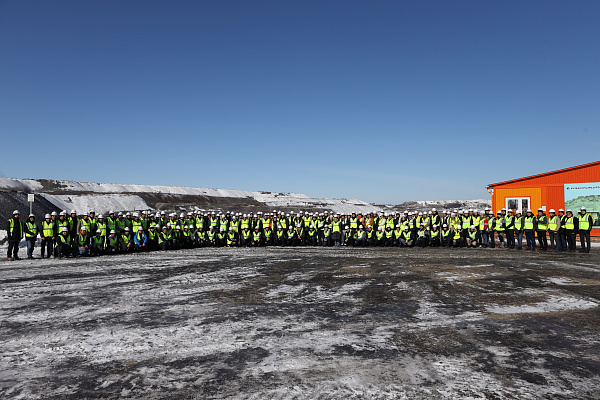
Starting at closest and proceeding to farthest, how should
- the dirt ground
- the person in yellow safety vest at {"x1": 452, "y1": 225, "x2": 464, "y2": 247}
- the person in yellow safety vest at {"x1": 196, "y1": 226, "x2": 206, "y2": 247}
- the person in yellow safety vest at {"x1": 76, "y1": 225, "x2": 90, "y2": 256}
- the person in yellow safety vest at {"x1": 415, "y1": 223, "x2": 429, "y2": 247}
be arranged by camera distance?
the dirt ground
the person in yellow safety vest at {"x1": 76, "y1": 225, "x2": 90, "y2": 256}
the person in yellow safety vest at {"x1": 452, "y1": 225, "x2": 464, "y2": 247}
the person in yellow safety vest at {"x1": 415, "y1": 223, "x2": 429, "y2": 247}
the person in yellow safety vest at {"x1": 196, "y1": 226, "x2": 206, "y2": 247}

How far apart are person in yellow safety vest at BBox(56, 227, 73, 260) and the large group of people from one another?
0.03 m

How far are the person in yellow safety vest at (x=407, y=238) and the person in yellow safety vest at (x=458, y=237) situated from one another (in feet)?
5.68

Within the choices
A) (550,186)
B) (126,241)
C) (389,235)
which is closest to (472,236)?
(389,235)

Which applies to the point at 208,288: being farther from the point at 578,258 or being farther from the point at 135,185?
the point at 135,185

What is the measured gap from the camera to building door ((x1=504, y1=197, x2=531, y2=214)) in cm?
2105

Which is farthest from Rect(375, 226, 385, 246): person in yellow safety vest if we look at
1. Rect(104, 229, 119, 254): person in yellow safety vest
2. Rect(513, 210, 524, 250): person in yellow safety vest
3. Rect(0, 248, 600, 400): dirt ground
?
Rect(104, 229, 119, 254): person in yellow safety vest

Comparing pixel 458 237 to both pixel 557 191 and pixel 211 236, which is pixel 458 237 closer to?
pixel 557 191

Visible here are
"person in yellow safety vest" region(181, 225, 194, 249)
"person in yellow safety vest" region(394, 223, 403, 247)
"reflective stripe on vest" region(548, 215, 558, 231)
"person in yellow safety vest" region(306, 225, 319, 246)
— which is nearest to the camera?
"reflective stripe on vest" region(548, 215, 558, 231)

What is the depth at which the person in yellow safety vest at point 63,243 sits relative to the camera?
1304 cm

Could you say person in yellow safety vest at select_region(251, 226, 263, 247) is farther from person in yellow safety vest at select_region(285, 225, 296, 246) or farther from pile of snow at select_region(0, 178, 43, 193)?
pile of snow at select_region(0, 178, 43, 193)

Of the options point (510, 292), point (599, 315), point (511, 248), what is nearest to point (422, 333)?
point (599, 315)

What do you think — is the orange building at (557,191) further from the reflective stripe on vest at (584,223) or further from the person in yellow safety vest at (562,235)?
the reflective stripe on vest at (584,223)

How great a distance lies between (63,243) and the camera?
1314cm

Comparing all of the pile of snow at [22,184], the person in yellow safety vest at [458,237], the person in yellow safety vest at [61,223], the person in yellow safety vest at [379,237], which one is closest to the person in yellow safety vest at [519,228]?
the person in yellow safety vest at [458,237]
